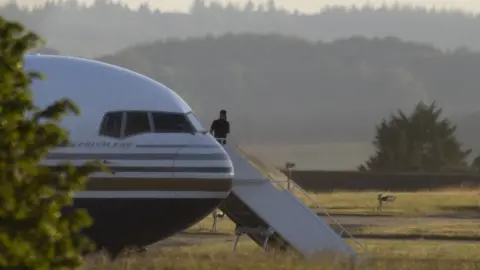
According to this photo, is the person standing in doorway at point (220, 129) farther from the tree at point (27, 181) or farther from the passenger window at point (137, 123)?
the tree at point (27, 181)

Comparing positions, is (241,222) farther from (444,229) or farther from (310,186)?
(310,186)

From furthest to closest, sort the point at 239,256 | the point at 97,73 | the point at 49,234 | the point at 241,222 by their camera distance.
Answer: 1. the point at 241,222
2. the point at 97,73
3. the point at 239,256
4. the point at 49,234

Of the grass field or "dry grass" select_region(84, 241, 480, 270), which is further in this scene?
the grass field

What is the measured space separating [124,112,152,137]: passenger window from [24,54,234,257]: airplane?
0.06 ft

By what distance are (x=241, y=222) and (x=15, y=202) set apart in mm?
16180

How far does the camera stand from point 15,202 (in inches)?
261

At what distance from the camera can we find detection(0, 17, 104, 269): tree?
6633mm

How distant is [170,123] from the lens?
20.7 meters

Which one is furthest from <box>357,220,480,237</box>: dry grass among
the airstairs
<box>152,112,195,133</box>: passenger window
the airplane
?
the airplane

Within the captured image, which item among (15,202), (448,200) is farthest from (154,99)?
(448,200)

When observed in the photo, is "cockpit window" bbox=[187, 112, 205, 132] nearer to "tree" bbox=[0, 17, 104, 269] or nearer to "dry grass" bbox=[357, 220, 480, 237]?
"tree" bbox=[0, 17, 104, 269]

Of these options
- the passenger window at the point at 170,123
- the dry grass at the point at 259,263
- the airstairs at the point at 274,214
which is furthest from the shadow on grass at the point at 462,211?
the passenger window at the point at 170,123

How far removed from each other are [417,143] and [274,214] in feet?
307

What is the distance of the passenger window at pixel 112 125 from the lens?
20109 mm
